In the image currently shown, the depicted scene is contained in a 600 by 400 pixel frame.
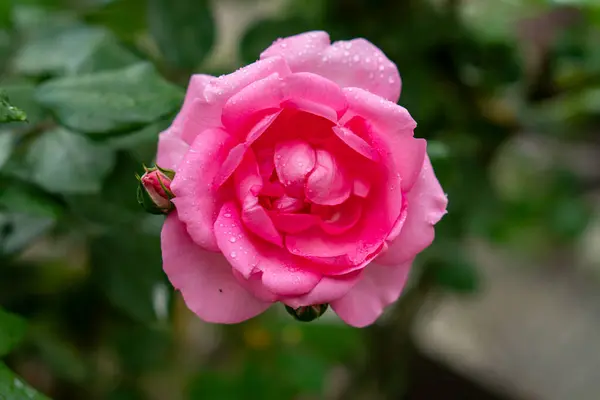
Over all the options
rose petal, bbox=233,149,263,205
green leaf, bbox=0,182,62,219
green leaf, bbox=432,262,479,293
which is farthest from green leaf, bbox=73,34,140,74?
Answer: green leaf, bbox=432,262,479,293

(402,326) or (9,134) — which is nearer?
(9,134)

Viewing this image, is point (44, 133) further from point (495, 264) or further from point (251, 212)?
point (495, 264)

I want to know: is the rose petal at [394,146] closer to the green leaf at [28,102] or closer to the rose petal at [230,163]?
the rose petal at [230,163]

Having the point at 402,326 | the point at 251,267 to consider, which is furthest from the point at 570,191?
the point at 251,267

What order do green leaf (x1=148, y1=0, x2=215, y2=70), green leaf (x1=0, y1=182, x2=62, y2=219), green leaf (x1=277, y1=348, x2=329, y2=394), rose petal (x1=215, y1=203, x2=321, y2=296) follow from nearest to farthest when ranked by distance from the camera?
1. rose petal (x1=215, y1=203, x2=321, y2=296)
2. green leaf (x1=0, y1=182, x2=62, y2=219)
3. green leaf (x1=148, y1=0, x2=215, y2=70)
4. green leaf (x1=277, y1=348, x2=329, y2=394)

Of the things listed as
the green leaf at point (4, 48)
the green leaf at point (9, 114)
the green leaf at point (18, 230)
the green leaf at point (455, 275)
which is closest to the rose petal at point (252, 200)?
the green leaf at point (9, 114)

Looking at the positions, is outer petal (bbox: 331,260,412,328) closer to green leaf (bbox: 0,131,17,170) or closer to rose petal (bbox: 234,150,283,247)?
rose petal (bbox: 234,150,283,247)

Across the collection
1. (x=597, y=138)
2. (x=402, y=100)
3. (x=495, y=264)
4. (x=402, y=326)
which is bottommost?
(x=495, y=264)
